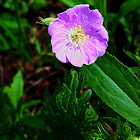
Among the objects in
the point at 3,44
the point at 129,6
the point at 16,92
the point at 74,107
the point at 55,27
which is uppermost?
the point at 129,6

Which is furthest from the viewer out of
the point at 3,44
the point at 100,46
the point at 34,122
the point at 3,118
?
the point at 3,44

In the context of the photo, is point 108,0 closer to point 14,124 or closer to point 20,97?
point 20,97

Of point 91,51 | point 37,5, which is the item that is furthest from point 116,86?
point 37,5

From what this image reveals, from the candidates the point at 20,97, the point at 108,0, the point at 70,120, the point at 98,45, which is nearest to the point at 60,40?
the point at 98,45

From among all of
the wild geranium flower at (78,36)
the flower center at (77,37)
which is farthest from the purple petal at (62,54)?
the flower center at (77,37)

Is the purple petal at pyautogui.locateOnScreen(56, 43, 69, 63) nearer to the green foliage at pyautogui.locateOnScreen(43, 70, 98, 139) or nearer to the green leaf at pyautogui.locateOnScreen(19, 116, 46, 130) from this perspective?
the green foliage at pyautogui.locateOnScreen(43, 70, 98, 139)

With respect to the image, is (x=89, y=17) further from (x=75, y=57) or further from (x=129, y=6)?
(x=129, y=6)

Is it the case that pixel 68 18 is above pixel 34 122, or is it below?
above
